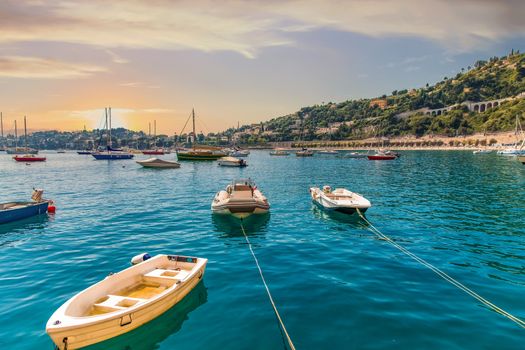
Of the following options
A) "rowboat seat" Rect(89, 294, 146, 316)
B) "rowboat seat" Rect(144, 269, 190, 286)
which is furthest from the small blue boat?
"rowboat seat" Rect(89, 294, 146, 316)

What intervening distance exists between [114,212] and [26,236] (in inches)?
313

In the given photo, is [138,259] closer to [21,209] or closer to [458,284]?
[458,284]

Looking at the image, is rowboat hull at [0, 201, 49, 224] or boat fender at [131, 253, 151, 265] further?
rowboat hull at [0, 201, 49, 224]

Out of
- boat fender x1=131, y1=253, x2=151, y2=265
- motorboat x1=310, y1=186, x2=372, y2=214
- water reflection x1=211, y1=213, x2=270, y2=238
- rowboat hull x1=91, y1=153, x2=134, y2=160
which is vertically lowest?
water reflection x1=211, y1=213, x2=270, y2=238

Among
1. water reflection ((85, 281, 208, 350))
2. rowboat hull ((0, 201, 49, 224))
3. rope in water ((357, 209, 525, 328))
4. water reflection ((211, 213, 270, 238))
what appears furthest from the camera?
rowboat hull ((0, 201, 49, 224))

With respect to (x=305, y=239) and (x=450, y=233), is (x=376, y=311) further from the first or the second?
(x=450, y=233)

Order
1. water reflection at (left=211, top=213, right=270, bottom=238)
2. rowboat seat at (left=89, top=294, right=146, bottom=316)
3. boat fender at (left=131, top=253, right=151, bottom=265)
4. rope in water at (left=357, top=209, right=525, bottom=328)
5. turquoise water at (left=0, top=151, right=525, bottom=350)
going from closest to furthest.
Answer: turquoise water at (left=0, top=151, right=525, bottom=350)
rowboat seat at (left=89, top=294, right=146, bottom=316)
rope in water at (left=357, top=209, right=525, bottom=328)
boat fender at (left=131, top=253, right=151, bottom=265)
water reflection at (left=211, top=213, right=270, bottom=238)

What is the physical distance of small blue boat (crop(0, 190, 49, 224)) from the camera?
79.7 ft

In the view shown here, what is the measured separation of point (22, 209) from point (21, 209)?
3.7 inches

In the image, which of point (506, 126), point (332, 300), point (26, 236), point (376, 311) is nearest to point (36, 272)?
point (26, 236)

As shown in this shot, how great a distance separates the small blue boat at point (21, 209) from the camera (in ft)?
79.7

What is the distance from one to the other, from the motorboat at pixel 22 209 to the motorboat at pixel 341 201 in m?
24.4

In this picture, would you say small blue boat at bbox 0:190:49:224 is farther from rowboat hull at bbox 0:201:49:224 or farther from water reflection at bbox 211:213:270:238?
water reflection at bbox 211:213:270:238

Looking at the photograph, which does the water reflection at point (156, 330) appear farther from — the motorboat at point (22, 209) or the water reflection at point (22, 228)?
the motorboat at point (22, 209)
